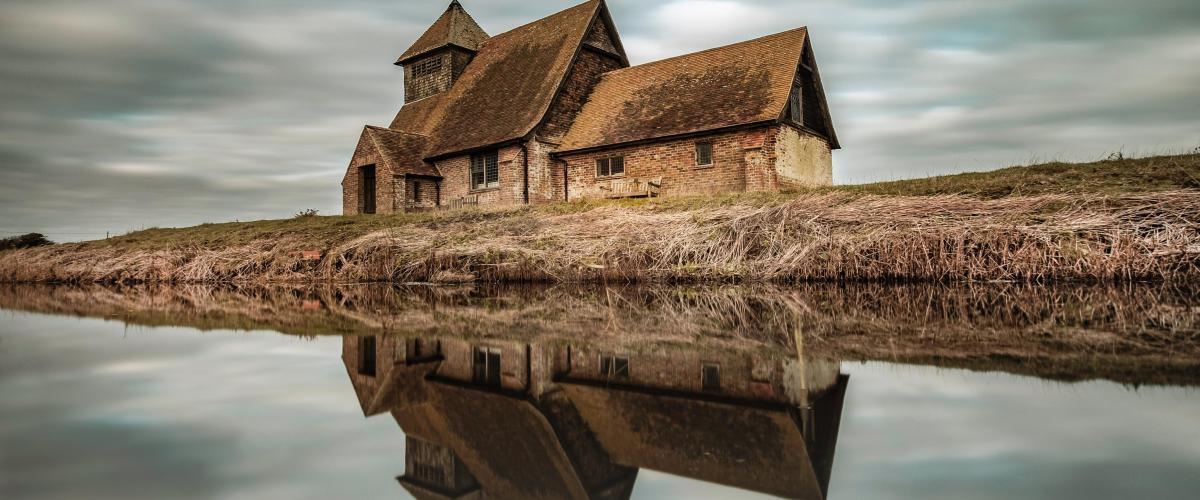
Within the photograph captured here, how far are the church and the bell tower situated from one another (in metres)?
1.39

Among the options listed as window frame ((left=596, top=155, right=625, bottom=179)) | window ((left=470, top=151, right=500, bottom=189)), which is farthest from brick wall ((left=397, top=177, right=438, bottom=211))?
window frame ((left=596, top=155, right=625, bottom=179))

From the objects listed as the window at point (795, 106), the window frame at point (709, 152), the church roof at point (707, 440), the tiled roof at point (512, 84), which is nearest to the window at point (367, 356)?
the church roof at point (707, 440)

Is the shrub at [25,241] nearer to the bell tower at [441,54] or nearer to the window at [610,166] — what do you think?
the bell tower at [441,54]

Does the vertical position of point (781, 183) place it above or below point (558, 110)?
below

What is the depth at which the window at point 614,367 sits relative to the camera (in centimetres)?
397

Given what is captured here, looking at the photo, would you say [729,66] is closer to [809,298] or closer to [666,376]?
[809,298]

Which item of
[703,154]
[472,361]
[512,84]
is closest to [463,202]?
[512,84]

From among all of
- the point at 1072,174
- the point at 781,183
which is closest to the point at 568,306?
the point at 1072,174

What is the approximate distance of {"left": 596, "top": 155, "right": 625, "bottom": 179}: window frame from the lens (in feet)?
81.4

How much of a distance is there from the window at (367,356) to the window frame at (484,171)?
842 inches

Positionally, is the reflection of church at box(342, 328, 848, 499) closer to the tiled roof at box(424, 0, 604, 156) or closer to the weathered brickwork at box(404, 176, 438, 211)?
the tiled roof at box(424, 0, 604, 156)

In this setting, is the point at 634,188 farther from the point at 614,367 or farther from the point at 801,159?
the point at 614,367

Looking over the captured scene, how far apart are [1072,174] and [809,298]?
36.8 feet

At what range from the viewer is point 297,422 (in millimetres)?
2990
